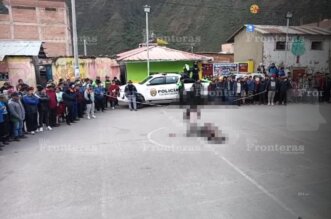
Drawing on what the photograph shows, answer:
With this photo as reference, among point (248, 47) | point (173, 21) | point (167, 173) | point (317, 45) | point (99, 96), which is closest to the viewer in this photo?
point (167, 173)

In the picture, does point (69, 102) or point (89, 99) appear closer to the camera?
point (69, 102)

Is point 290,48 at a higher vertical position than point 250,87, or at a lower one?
higher

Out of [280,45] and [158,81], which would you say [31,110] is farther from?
[280,45]

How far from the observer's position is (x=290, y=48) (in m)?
30.9

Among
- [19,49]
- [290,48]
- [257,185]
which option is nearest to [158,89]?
[257,185]

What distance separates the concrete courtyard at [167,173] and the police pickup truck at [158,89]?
18.8 feet

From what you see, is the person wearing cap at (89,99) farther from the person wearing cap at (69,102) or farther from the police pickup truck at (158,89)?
the police pickup truck at (158,89)

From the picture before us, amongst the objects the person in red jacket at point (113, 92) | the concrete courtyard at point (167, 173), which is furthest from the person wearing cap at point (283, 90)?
the person in red jacket at point (113, 92)

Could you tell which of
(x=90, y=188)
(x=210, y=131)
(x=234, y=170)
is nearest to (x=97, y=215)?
(x=90, y=188)

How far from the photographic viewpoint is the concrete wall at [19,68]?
23078 mm

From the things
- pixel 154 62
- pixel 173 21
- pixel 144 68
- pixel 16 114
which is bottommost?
pixel 16 114

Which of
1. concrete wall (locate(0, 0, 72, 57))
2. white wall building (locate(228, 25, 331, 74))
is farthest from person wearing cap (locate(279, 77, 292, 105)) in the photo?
concrete wall (locate(0, 0, 72, 57))

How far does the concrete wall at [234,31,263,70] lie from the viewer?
31.0 meters

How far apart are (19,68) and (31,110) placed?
44.9 ft
